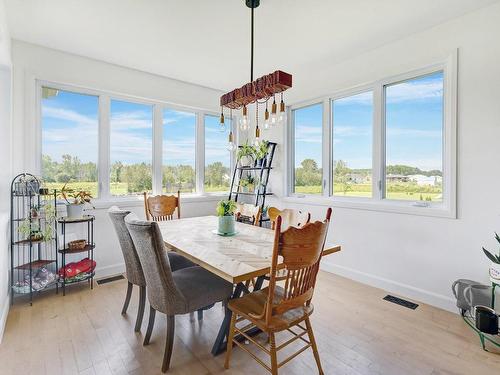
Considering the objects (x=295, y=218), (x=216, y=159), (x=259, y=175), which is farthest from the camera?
(x=216, y=159)

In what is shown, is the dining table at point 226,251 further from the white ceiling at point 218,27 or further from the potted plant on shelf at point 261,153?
the white ceiling at point 218,27

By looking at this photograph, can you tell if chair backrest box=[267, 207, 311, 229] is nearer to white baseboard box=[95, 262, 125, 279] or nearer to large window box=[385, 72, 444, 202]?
large window box=[385, 72, 444, 202]

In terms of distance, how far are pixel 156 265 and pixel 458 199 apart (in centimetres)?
264

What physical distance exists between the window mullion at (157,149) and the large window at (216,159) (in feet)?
2.63

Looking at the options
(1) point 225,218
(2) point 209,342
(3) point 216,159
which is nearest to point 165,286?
(2) point 209,342

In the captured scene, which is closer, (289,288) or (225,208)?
(289,288)

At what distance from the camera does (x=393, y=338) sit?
2.14m

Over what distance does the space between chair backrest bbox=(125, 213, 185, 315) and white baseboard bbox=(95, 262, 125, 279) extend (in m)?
1.97

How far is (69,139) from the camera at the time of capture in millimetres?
3283

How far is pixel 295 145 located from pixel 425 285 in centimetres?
244

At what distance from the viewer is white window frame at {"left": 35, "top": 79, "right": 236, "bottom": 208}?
10.0ft

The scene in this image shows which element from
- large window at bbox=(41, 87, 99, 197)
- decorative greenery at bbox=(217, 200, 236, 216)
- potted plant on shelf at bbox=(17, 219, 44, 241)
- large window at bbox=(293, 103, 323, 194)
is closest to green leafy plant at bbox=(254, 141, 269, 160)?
large window at bbox=(293, 103, 323, 194)

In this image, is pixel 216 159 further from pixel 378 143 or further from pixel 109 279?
pixel 378 143

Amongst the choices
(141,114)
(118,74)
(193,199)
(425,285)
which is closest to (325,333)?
(425,285)
